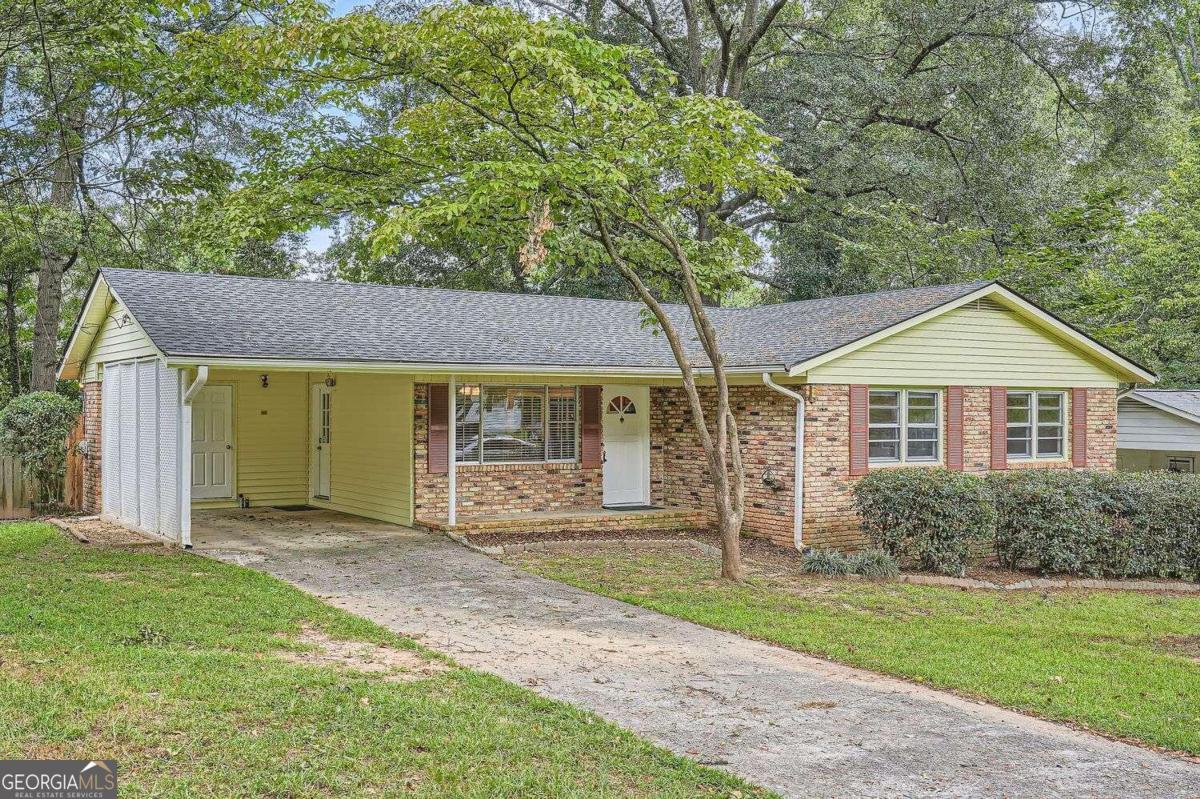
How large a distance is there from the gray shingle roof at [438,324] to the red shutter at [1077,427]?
295 cm

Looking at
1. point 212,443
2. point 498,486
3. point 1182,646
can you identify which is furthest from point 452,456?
point 1182,646

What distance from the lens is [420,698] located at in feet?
19.3

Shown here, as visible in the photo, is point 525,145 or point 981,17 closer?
point 525,145

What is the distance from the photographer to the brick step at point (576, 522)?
13.9 meters

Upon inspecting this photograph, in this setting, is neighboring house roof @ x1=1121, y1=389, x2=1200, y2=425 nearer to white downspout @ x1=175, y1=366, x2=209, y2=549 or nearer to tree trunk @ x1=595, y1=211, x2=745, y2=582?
tree trunk @ x1=595, y1=211, x2=745, y2=582

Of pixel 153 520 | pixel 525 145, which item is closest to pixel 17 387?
pixel 153 520

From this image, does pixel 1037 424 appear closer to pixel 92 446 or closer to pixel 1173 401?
pixel 1173 401

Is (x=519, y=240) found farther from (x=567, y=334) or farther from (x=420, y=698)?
(x=420, y=698)

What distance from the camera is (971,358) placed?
14766 millimetres

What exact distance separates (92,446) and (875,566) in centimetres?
1216

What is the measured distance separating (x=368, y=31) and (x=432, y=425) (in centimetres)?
624

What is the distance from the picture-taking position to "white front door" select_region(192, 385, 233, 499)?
15.9 m

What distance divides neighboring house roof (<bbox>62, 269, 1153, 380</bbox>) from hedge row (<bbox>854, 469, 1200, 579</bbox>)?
2265mm

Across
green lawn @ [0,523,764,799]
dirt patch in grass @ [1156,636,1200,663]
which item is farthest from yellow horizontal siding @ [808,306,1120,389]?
green lawn @ [0,523,764,799]
